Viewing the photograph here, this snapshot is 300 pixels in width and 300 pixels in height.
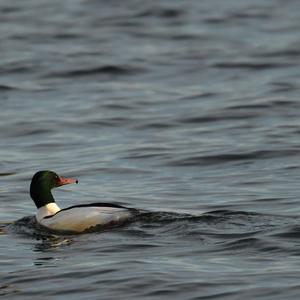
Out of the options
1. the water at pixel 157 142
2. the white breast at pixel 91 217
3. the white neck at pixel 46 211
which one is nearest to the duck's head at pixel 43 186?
the white neck at pixel 46 211

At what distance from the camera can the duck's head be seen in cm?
1570

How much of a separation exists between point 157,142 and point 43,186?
4.93 meters

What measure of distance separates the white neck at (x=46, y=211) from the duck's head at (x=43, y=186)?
0.07m

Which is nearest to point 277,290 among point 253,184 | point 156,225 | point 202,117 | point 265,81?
point 156,225

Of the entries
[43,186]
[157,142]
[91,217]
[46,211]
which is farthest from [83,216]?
[157,142]

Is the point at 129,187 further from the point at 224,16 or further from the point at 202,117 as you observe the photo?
the point at 224,16

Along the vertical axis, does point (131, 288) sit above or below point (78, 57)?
below

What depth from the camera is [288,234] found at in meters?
13.6

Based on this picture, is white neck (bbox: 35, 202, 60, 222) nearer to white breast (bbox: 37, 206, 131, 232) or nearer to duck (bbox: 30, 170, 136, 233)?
duck (bbox: 30, 170, 136, 233)

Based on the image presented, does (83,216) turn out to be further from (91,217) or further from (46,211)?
(46,211)

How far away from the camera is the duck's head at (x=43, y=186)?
15703 millimetres

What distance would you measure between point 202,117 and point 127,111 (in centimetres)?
150

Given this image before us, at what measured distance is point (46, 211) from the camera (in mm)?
15500

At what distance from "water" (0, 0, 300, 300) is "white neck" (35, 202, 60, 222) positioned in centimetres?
13
